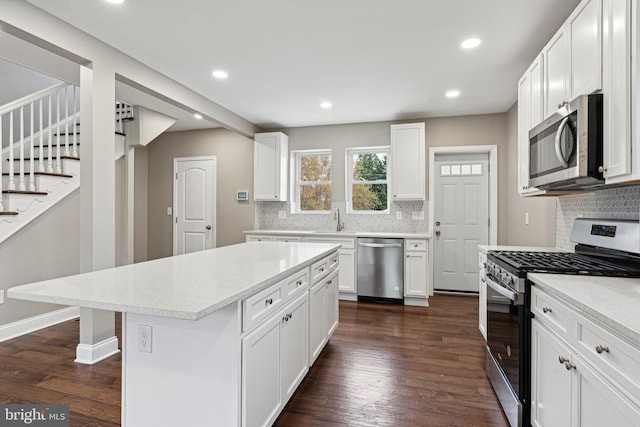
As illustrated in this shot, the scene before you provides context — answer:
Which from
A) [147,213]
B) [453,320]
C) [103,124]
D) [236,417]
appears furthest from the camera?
[147,213]

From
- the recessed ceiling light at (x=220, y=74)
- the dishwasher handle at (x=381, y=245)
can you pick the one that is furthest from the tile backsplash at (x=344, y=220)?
the recessed ceiling light at (x=220, y=74)

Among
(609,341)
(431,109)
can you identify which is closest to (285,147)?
(431,109)

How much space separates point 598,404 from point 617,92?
1.31 metres

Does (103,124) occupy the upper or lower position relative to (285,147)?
lower

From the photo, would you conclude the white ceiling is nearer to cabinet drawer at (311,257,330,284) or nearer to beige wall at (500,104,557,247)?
beige wall at (500,104,557,247)

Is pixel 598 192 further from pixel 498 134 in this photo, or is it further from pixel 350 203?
pixel 350 203

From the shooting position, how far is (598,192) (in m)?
2.25

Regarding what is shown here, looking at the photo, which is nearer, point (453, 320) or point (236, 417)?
point (236, 417)

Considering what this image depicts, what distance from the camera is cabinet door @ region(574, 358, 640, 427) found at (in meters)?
0.98

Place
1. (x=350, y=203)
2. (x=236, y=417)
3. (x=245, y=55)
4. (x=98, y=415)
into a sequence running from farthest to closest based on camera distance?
1. (x=350, y=203)
2. (x=245, y=55)
3. (x=98, y=415)
4. (x=236, y=417)

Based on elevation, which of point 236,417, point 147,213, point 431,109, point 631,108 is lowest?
point 236,417

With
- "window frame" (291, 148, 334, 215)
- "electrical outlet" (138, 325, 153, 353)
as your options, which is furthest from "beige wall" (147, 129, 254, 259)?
"electrical outlet" (138, 325, 153, 353)

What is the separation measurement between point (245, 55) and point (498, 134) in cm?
353

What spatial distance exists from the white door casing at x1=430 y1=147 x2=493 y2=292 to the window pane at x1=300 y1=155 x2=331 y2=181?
1.60 metres
